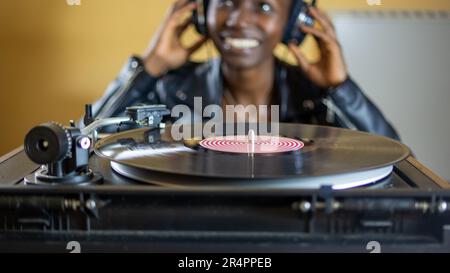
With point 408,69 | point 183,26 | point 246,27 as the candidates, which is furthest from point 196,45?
point 408,69

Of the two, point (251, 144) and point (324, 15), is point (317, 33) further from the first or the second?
point (251, 144)

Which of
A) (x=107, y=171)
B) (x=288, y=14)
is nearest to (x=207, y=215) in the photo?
(x=107, y=171)

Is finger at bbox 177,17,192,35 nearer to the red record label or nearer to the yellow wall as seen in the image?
the yellow wall

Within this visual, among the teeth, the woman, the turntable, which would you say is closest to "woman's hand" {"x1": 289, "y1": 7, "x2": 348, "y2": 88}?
the woman

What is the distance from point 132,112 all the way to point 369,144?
0.39 m

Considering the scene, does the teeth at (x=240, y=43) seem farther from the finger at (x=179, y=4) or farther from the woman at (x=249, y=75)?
the finger at (x=179, y=4)

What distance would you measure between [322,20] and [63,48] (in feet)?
2.47

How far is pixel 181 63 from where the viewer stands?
4.78 feet

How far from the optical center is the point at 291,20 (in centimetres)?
137

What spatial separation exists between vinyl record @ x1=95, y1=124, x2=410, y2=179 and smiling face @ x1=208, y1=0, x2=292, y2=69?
506mm

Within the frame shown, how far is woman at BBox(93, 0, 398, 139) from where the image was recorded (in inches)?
54.4

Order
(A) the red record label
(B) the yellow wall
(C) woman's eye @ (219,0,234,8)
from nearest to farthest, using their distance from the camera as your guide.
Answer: (A) the red record label → (C) woman's eye @ (219,0,234,8) → (B) the yellow wall

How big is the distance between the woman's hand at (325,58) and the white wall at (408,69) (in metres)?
0.05

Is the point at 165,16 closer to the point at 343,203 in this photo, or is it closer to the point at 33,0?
the point at 33,0
